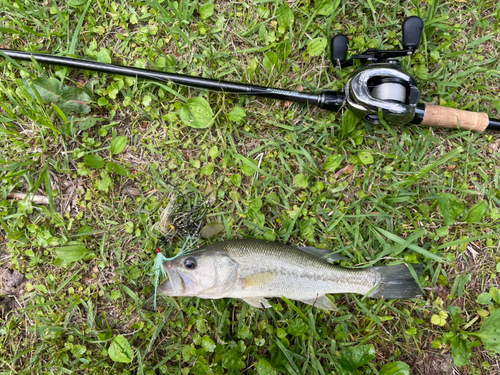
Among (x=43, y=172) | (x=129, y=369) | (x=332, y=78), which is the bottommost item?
(x=129, y=369)

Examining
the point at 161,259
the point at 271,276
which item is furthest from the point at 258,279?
the point at 161,259

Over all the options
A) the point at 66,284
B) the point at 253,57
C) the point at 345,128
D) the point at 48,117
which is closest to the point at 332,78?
the point at 345,128

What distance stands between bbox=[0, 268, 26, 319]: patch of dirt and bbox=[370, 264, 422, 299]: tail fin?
3.41 metres

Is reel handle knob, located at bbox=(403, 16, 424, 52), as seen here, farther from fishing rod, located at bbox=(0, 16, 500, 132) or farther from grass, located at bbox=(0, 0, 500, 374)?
grass, located at bbox=(0, 0, 500, 374)

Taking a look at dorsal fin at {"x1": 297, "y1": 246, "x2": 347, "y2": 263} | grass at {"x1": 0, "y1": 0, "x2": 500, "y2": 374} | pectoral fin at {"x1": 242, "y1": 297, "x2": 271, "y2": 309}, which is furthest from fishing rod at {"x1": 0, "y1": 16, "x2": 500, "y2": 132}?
pectoral fin at {"x1": 242, "y1": 297, "x2": 271, "y2": 309}

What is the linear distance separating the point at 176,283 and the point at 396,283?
198 cm

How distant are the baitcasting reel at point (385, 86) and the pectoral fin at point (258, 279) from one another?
163 cm

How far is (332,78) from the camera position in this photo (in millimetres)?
3162

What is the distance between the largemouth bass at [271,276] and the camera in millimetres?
2633

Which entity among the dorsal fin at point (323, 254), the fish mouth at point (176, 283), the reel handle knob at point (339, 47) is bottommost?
the dorsal fin at point (323, 254)

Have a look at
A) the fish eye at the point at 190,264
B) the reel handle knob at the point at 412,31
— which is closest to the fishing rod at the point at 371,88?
the reel handle knob at the point at 412,31

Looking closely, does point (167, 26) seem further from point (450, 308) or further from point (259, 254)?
point (450, 308)

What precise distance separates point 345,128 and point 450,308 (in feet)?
6.51

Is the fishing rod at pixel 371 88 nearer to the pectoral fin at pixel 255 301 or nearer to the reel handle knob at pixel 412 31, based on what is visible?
the reel handle knob at pixel 412 31
